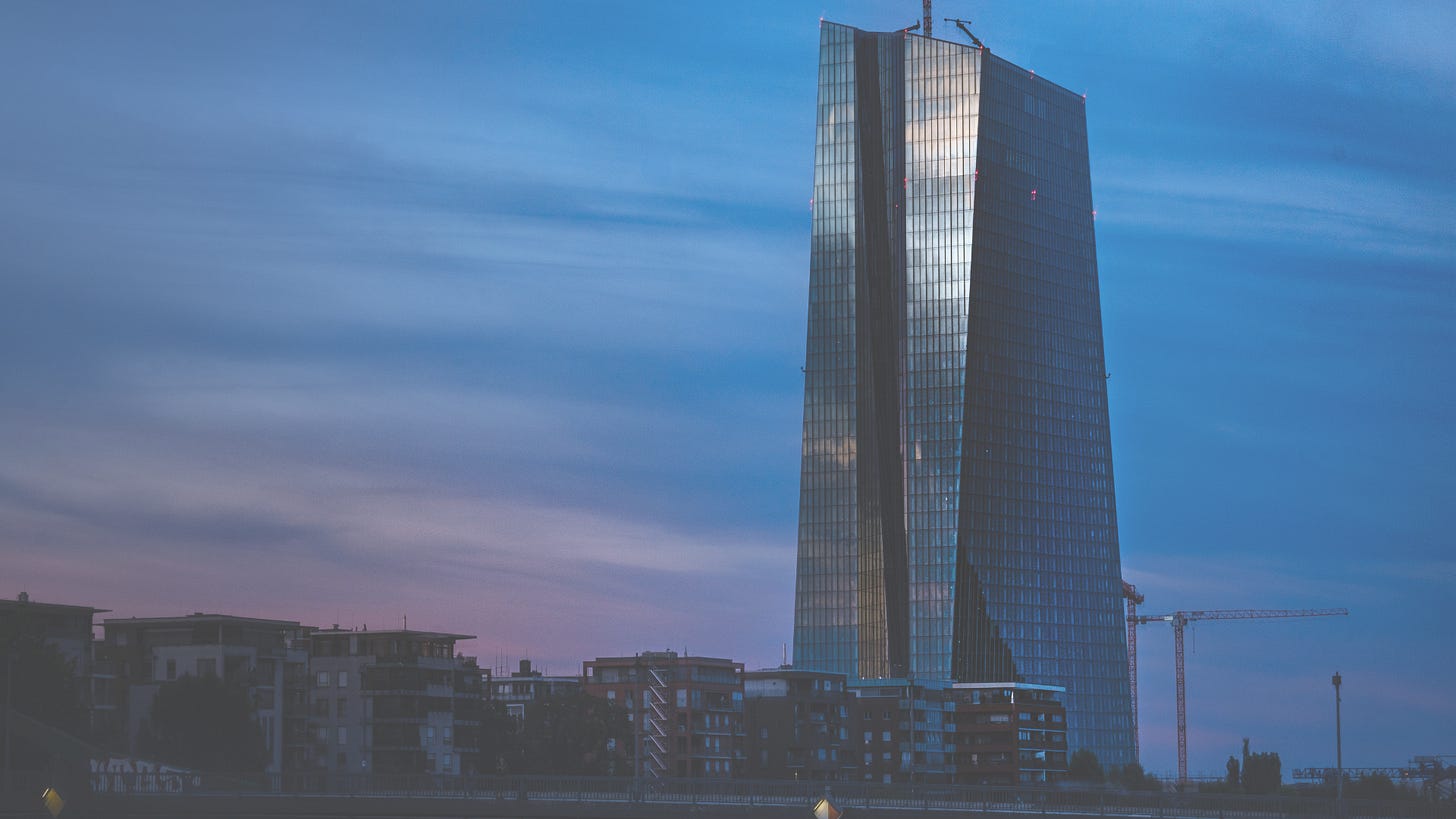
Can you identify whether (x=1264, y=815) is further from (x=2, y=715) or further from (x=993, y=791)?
(x=2, y=715)

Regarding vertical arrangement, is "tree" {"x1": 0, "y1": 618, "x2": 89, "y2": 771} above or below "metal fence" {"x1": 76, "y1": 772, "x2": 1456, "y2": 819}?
above

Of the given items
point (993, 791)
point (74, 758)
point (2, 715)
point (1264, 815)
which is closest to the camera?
point (1264, 815)

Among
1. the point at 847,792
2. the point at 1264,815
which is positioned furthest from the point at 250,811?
the point at 1264,815

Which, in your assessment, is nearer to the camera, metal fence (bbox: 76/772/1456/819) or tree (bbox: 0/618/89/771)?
metal fence (bbox: 76/772/1456/819)

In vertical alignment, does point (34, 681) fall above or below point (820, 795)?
above

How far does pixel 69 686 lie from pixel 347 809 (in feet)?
201

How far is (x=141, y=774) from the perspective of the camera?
481 feet

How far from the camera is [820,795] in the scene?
455 feet

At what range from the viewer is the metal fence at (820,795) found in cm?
13138

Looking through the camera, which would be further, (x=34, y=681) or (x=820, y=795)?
(x=34, y=681)

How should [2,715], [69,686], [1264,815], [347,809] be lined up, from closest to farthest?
1. [1264,815]
2. [347,809]
3. [2,715]
4. [69,686]

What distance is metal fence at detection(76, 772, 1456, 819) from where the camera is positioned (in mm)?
131375

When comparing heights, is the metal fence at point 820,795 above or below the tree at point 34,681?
below

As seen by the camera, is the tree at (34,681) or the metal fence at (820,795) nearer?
the metal fence at (820,795)
